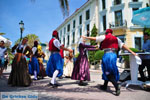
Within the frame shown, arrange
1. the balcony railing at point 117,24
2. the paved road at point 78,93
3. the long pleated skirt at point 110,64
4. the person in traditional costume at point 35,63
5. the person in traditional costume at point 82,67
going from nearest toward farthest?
the paved road at point 78,93 → the long pleated skirt at point 110,64 → the person in traditional costume at point 82,67 → the person in traditional costume at point 35,63 → the balcony railing at point 117,24

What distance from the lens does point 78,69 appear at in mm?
4766

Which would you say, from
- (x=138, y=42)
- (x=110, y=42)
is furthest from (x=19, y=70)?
(x=138, y=42)

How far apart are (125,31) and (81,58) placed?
1622 centimetres

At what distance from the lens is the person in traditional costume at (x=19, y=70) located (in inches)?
171

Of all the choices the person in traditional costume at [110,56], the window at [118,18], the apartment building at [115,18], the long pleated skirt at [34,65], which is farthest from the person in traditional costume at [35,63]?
the window at [118,18]

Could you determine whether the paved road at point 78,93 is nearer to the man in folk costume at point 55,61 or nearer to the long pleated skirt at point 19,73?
the long pleated skirt at point 19,73

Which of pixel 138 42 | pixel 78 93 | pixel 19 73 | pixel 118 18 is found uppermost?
pixel 118 18

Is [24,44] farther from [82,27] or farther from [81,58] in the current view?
[82,27]

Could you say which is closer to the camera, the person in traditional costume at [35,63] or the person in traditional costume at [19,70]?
the person in traditional costume at [19,70]

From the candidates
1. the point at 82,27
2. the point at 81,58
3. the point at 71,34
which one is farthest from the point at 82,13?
the point at 81,58

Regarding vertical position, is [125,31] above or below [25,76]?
above

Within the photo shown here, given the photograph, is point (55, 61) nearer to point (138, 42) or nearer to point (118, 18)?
point (138, 42)

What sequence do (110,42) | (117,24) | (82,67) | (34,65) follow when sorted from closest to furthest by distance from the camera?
(110,42) < (82,67) < (34,65) < (117,24)

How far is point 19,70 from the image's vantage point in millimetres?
4434
